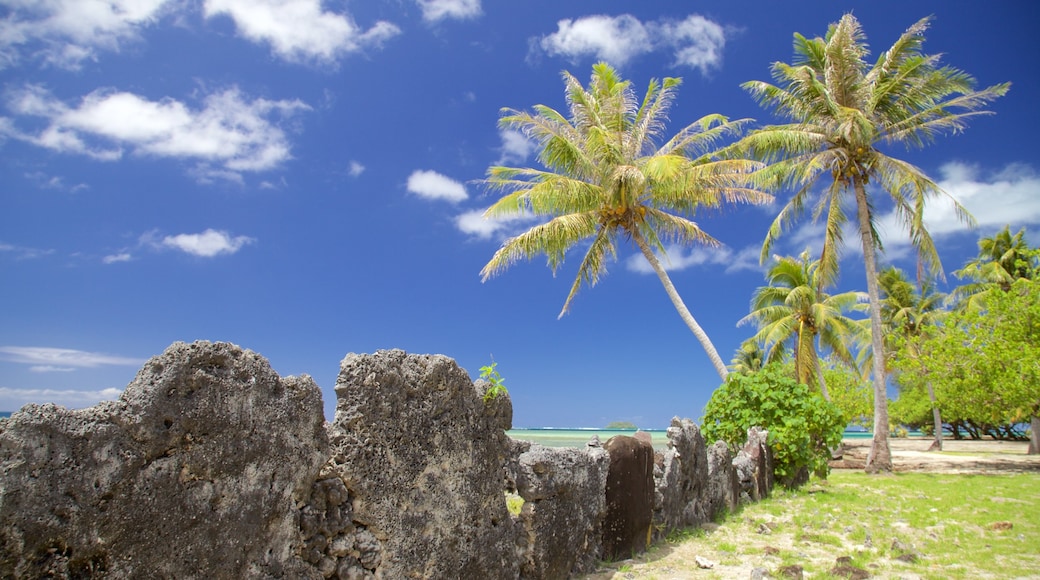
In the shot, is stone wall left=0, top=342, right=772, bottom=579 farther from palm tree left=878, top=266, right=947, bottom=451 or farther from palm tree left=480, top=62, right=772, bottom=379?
palm tree left=878, top=266, right=947, bottom=451

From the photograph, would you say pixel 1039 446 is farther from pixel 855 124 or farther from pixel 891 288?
pixel 855 124

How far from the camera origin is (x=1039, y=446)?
2286 cm

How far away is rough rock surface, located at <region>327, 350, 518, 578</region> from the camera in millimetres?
3609

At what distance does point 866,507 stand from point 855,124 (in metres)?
11.5

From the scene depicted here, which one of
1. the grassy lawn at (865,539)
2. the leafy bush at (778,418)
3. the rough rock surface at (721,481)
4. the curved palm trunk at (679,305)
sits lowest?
the grassy lawn at (865,539)

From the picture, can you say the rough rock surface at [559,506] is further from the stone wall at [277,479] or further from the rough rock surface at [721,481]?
the rough rock surface at [721,481]

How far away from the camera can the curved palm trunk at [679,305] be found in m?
16.5

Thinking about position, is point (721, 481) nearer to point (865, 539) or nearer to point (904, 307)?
point (865, 539)

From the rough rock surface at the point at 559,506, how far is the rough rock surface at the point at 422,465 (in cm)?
30

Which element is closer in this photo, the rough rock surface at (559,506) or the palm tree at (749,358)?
the rough rock surface at (559,506)

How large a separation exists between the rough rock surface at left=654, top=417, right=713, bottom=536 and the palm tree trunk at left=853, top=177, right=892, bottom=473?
37.6ft

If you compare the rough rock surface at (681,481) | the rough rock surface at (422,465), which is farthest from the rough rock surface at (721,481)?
the rough rock surface at (422,465)

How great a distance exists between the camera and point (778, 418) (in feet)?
40.5

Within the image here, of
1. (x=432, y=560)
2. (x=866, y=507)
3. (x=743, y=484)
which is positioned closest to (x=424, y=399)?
(x=432, y=560)
